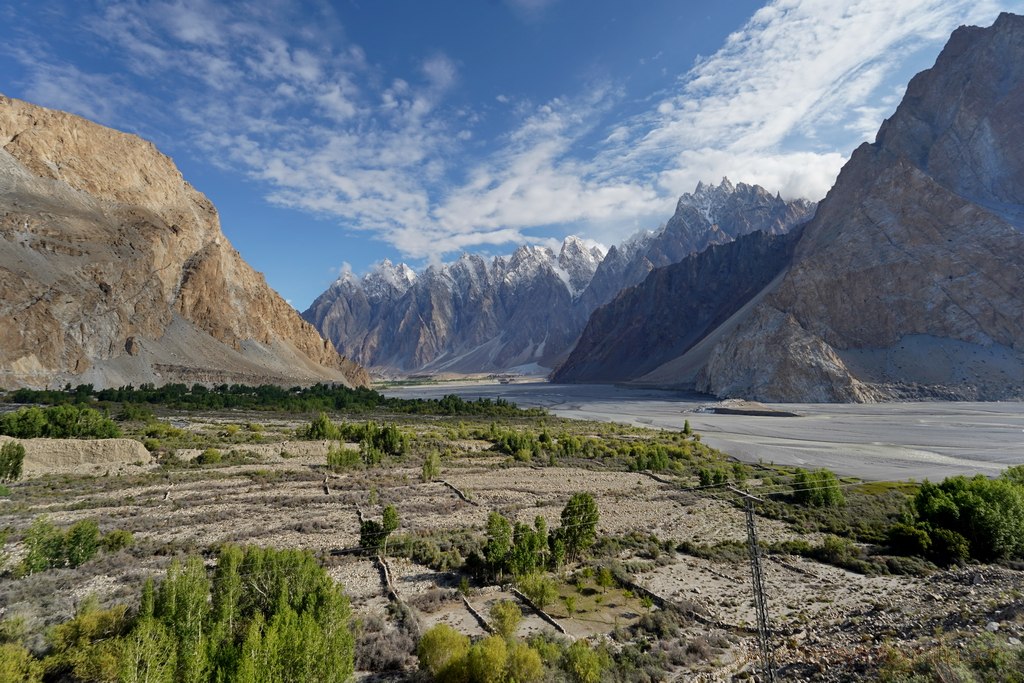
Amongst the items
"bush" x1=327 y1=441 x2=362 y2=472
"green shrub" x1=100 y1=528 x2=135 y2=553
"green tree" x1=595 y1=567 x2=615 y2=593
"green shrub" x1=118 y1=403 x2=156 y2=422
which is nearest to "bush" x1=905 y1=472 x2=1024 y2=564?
"green tree" x1=595 y1=567 x2=615 y2=593

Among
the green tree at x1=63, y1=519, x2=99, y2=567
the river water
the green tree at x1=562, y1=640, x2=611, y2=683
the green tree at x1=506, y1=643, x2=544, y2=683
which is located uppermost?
the green tree at x1=63, y1=519, x2=99, y2=567

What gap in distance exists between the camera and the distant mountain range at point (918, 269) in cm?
8162

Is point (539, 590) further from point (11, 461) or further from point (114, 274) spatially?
point (114, 274)

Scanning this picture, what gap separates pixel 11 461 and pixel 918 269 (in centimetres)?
11821

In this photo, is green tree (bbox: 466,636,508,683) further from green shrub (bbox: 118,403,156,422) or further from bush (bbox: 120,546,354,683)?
green shrub (bbox: 118,403,156,422)

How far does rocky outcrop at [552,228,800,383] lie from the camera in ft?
495

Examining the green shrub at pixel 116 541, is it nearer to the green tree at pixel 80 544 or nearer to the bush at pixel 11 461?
the green tree at pixel 80 544

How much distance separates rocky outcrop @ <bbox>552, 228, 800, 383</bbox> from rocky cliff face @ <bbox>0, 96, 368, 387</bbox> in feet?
316

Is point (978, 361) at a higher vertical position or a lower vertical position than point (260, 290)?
lower

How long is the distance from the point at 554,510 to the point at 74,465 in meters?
27.1

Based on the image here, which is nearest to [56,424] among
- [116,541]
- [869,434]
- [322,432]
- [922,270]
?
[322,432]

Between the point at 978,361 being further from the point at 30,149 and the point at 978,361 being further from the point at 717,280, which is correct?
the point at 30,149

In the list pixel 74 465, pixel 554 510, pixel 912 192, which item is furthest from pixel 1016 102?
pixel 74 465

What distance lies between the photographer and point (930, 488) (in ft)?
62.1
